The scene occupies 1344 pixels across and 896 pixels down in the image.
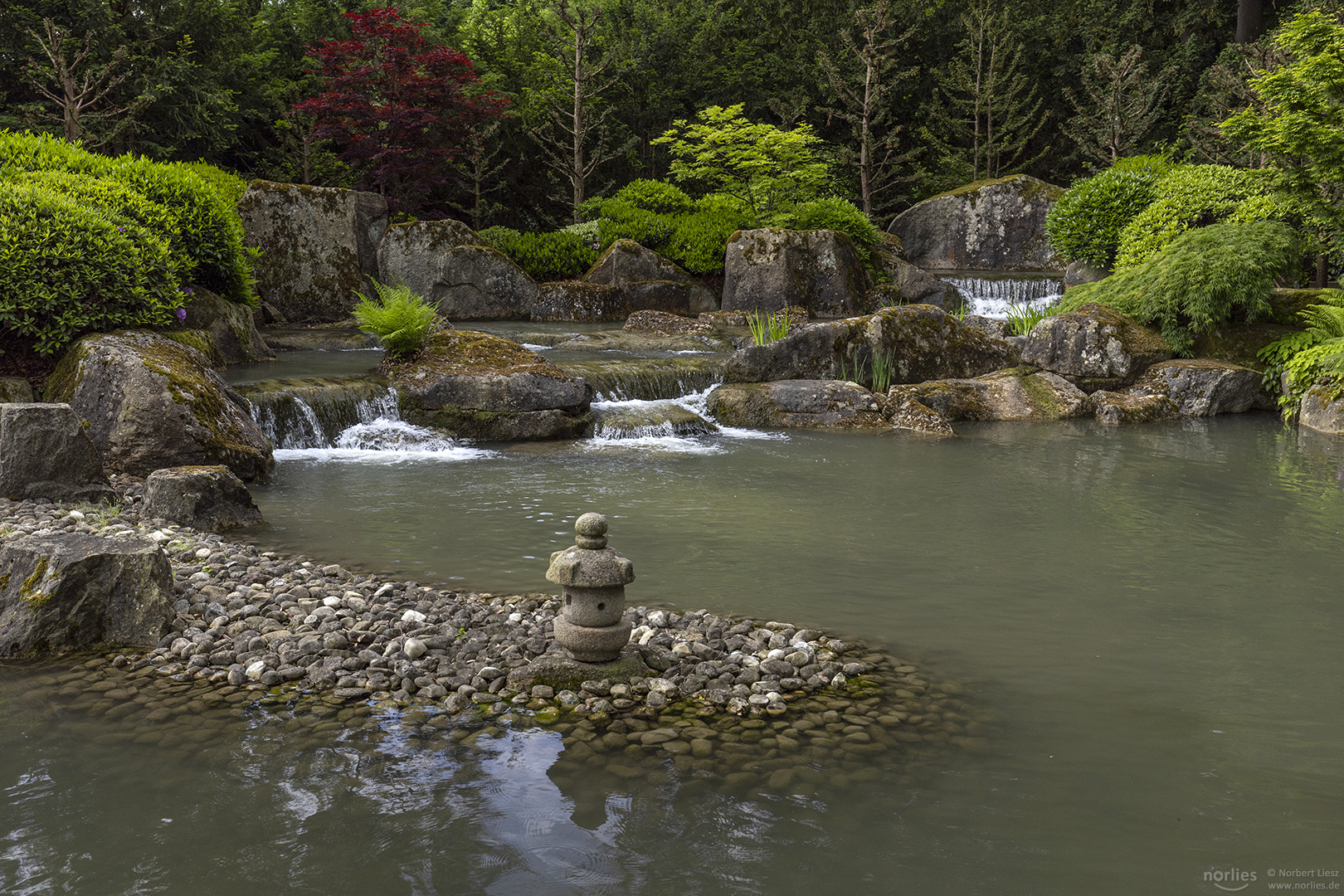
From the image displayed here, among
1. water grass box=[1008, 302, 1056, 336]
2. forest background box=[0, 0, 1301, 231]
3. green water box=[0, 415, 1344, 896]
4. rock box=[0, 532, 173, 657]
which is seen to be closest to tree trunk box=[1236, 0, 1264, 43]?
forest background box=[0, 0, 1301, 231]

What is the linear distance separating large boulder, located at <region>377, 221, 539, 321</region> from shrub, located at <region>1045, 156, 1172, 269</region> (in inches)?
421

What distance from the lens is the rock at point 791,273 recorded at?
61.1 feet

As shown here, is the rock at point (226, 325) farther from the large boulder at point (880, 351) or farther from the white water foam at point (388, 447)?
the large boulder at point (880, 351)

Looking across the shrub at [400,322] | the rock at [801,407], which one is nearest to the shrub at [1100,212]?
the rock at [801,407]

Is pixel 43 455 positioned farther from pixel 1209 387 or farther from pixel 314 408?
pixel 1209 387

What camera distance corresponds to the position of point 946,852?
300 centimetres

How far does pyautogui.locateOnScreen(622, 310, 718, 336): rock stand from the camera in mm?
17625

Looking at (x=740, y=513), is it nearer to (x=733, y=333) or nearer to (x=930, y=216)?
(x=733, y=333)

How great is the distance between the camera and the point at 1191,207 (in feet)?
49.9

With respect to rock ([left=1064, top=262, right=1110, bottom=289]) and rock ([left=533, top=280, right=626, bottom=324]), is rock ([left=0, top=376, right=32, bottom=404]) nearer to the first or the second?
rock ([left=533, top=280, right=626, bottom=324])

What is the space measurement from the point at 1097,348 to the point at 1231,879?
11.6 meters

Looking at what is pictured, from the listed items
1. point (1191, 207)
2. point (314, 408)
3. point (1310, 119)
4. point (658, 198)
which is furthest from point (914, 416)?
point (658, 198)

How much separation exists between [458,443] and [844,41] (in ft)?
73.2

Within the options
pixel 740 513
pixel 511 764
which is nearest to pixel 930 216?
pixel 740 513
